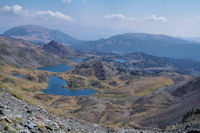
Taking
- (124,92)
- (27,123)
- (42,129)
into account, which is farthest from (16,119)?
(124,92)

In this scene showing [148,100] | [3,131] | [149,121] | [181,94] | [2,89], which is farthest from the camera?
[181,94]

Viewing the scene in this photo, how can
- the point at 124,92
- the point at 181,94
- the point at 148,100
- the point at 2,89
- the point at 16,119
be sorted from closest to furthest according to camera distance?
the point at 16,119 → the point at 2,89 → the point at 148,100 → the point at 181,94 → the point at 124,92

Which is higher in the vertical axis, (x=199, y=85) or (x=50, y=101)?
(x=199, y=85)

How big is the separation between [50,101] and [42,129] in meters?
145

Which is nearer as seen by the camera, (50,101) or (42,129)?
(42,129)

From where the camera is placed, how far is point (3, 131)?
12.0m

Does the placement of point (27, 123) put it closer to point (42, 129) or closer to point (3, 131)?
point (42, 129)

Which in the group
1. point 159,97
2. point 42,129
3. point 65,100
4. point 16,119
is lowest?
point 65,100

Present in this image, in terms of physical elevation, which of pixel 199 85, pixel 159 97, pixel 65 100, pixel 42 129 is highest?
pixel 42 129

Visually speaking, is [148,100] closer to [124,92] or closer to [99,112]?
[99,112]

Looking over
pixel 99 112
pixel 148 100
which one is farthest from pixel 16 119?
pixel 148 100

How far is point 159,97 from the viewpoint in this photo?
435ft

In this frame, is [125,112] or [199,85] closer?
[125,112]

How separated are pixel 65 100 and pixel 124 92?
67491mm
